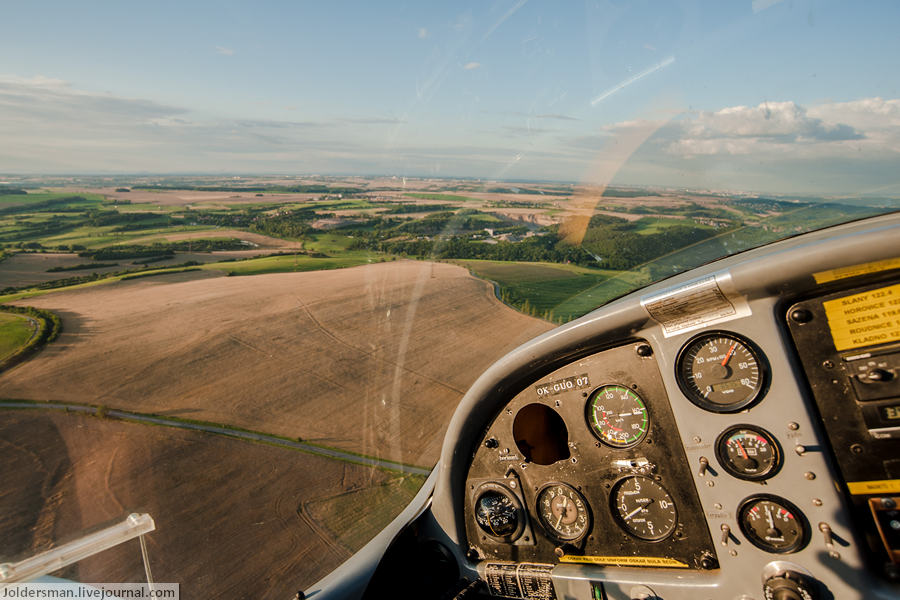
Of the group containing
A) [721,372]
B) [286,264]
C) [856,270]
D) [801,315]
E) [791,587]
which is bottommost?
[286,264]

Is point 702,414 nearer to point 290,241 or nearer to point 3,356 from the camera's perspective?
point 3,356

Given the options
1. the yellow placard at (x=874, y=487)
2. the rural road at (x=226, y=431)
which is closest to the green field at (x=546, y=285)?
the yellow placard at (x=874, y=487)

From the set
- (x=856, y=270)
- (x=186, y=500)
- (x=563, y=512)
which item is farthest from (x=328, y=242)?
(x=856, y=270)

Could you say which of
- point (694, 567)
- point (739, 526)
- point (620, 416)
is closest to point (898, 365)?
point (739, 526)

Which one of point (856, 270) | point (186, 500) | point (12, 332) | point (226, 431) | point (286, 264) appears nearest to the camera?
point (856, 270)

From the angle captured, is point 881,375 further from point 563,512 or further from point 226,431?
point 226,431

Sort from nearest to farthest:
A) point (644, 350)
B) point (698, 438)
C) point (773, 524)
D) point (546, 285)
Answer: point (773, 524) → point (698, 438) → point (644, 350) → point (546, 285)

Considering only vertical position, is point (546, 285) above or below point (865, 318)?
below

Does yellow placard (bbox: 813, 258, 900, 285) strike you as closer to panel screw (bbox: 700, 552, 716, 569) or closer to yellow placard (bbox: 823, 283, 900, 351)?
yellow placard (bbox: 823, 283, 900, 351)
